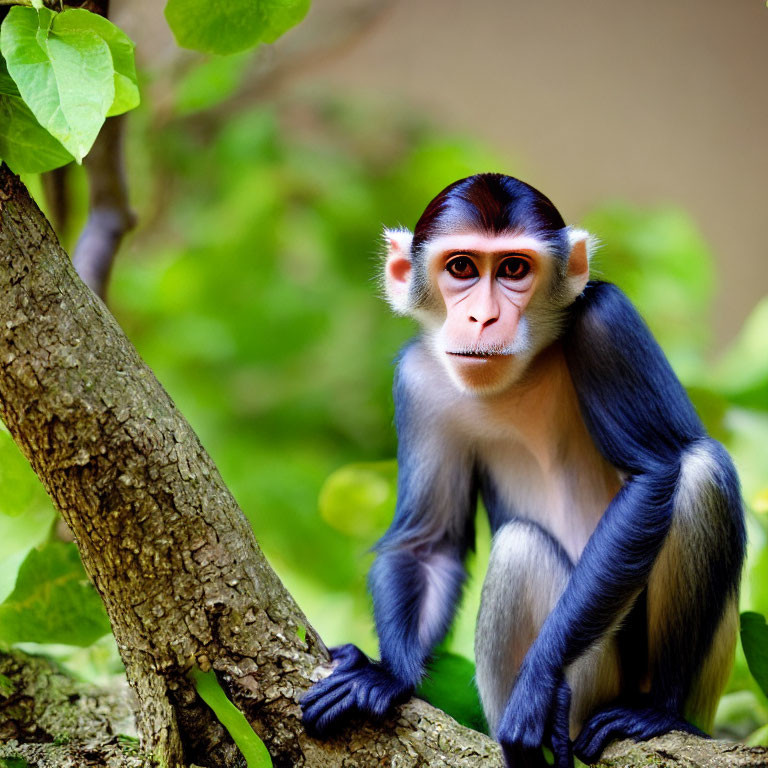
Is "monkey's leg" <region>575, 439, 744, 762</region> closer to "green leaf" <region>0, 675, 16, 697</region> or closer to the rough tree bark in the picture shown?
the rough tree bark

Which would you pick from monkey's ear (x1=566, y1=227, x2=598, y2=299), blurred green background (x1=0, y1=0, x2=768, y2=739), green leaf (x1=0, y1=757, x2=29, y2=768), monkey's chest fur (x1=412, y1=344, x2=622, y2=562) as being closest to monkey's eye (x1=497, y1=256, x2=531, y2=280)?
monkey's ear (x1=566, y1=227, x2=598, y2=299)

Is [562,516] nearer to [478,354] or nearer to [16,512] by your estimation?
[478,354]

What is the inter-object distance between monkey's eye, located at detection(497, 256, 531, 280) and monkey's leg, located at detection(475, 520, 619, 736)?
2.61ft

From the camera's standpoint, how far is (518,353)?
9.51ft

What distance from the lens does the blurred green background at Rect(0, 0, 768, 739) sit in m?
6.57

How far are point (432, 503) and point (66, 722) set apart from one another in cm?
138

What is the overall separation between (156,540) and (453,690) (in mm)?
1269

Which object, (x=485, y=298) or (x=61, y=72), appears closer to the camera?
(x=61, y=72)

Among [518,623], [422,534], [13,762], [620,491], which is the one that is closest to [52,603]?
[13,762]

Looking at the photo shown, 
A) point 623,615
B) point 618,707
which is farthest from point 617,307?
point 618,707

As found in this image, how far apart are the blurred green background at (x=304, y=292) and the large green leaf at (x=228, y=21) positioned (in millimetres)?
2638

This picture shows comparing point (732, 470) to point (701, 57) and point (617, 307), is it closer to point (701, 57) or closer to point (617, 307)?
point (617, 307)

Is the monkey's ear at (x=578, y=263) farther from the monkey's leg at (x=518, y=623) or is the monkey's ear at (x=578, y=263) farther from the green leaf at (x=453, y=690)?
the green leaf at (x=453, y=690)

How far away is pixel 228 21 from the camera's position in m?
2.66
